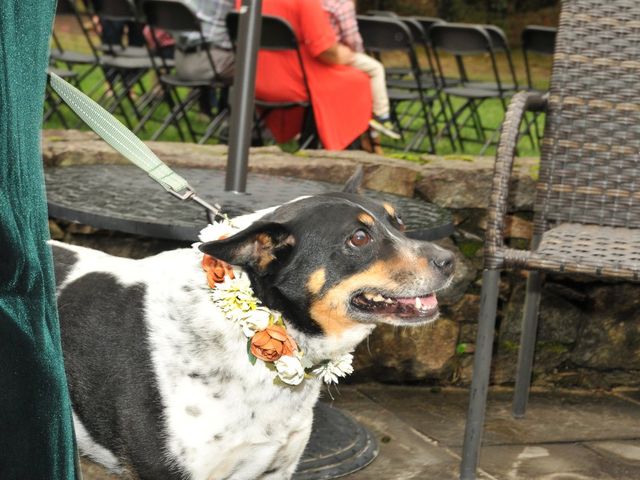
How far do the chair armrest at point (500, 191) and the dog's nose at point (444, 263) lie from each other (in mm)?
588

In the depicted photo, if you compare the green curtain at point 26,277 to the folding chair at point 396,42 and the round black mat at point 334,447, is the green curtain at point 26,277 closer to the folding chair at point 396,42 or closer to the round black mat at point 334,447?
the round black mat at point 334,447

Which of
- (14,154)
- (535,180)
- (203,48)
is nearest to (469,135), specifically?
(203,48)

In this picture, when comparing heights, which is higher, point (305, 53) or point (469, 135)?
point (305, 53)

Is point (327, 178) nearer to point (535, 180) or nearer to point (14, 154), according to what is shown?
point (535, 180)

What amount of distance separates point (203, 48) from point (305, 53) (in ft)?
3.84

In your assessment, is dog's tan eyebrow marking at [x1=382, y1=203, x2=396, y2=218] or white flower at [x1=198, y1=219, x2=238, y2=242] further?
dog's tan eyebrow marking at [x1=382, y1=203, x2=396, y2=218]

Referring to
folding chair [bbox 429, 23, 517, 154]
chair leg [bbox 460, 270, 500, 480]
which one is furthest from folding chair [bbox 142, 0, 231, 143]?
chair leg [bbox 460, 270, 500, 480]

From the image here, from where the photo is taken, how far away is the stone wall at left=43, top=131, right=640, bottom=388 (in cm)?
467

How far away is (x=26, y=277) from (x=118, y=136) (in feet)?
3.64

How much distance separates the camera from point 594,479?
3.79m

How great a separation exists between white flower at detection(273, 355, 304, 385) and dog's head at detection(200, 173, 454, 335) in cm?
12

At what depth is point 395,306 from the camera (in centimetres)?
284

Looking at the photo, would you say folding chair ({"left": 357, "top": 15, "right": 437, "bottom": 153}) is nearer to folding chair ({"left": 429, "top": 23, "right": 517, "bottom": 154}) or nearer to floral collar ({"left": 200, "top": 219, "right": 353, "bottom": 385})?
folding chair ({"left": 429, "top": 23, "right": 517, "bottom": 154})

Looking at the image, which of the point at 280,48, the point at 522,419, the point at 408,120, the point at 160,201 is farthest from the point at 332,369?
the point at 408,120
